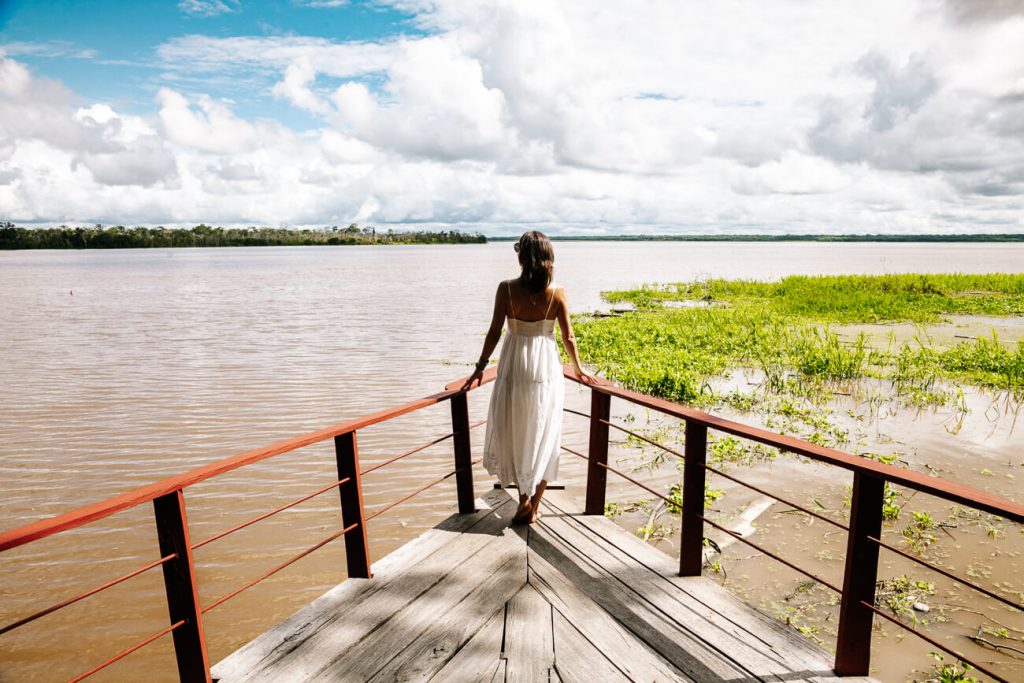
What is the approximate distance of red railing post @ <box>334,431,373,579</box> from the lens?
3.47 meters

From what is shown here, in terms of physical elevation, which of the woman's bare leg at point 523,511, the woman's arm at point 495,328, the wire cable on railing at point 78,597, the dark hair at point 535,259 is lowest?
the woman's bare leg at point 523,511

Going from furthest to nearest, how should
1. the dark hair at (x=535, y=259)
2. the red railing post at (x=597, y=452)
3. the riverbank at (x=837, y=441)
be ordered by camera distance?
the riverbank at (x=837, y=441)
the red railing post at (x=597, y=452)
the dark hair at (x=535, y=259)

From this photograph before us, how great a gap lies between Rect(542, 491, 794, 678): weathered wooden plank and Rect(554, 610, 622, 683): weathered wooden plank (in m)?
0.51

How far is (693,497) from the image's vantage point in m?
3.58

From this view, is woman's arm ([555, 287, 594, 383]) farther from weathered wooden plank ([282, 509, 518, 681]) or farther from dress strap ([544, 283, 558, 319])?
Result: weathered wooden plank ([282, 509, 518, 681])

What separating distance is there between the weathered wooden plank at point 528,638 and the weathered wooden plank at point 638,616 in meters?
0.34

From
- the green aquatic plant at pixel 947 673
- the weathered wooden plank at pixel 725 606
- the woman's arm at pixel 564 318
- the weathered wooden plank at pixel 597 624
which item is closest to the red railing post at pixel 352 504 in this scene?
the weathered wooden plank at pixel 597 624

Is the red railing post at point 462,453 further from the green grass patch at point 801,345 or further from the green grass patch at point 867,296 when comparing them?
Result: the green grass patch at point 867,296

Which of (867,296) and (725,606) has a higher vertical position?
(725,606)

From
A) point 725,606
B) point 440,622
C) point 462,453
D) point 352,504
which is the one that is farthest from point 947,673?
point 352,504

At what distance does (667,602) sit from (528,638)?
889mm

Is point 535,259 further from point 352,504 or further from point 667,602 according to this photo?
point 667,602

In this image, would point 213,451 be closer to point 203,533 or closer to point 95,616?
point 203,533

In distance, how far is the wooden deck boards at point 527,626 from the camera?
9.23ft
